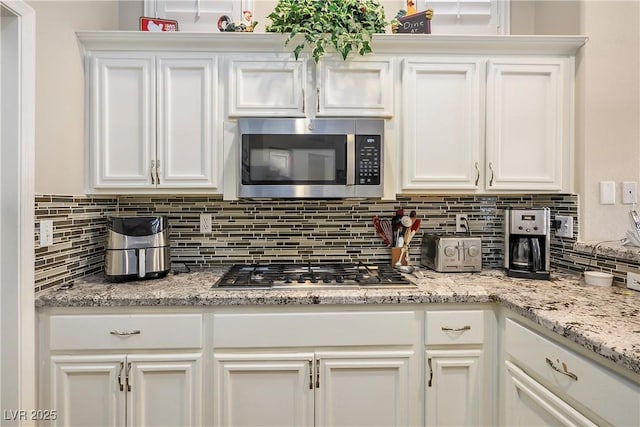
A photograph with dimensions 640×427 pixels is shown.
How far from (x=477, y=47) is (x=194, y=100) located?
150 cm

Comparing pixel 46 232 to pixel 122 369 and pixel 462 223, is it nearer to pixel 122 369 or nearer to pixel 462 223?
pixel 122 369

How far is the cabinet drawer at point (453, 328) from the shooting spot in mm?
1568

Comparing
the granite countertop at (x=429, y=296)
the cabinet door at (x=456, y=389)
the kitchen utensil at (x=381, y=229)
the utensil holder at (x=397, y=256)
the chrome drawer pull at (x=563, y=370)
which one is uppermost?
the kitchen utensil at (x=381, y=229)

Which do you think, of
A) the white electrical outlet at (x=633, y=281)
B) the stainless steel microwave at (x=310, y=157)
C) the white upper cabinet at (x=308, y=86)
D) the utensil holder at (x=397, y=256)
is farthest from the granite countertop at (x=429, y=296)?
the white upper cabinet at (x=308, y=86)

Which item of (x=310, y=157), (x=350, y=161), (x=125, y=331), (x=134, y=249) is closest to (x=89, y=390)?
(x=125, y=331)

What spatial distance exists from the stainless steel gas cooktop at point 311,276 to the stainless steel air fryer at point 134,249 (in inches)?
13.4

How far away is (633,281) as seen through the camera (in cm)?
158

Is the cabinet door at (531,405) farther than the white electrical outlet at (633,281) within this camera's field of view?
No

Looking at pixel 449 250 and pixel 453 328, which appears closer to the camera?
pixel 453 328

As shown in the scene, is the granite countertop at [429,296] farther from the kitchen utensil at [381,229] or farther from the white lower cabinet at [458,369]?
the kitchen utensil at [381,229]

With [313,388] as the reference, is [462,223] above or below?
above

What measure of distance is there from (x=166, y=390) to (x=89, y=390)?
0.31 metres

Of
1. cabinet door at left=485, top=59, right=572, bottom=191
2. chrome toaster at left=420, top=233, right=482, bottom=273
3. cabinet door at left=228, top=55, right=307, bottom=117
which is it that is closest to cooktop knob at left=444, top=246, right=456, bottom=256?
chrome toaster at left=420, top=233, right=482, bottom=273

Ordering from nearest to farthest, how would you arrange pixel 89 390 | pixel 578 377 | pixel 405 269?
pixel 578 377 < pixel 89 390 < pixel 405 269
